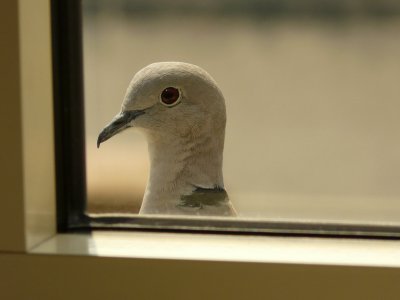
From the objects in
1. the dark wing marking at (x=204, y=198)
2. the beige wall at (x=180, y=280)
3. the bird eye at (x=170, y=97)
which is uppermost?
the bird eye at (x=170, y=97)

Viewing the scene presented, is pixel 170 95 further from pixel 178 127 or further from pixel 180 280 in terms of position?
pixel 180 280

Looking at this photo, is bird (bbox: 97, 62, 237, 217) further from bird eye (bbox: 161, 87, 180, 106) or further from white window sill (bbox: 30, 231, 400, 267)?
white window sill (bbox: 30, 231, 400, 267)

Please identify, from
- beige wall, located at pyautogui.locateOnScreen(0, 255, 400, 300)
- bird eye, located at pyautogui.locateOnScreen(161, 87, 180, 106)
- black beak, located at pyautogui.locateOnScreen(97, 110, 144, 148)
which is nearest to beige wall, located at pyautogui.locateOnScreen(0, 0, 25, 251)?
beige wall, located at pyautogui.locateOnScreen(0, 255, 400, 300)

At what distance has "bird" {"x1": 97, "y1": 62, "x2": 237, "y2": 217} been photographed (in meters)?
0.71

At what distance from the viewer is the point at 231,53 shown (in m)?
0.77

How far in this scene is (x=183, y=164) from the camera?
77 cm

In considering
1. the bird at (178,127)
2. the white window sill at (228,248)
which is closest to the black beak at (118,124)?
the bird at (178,127)

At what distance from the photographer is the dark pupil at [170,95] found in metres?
0.76

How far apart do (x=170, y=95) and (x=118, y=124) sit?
0.08 m

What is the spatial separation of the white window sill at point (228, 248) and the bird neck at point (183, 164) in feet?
0.45

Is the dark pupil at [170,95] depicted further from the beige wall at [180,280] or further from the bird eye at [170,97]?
the beige wall at [180,280]

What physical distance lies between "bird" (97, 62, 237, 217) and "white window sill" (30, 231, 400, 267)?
4.4 inches

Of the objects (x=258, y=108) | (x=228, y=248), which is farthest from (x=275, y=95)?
(x=228, y=248)

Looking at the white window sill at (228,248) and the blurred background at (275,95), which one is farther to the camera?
the blurred background at (275,95)
